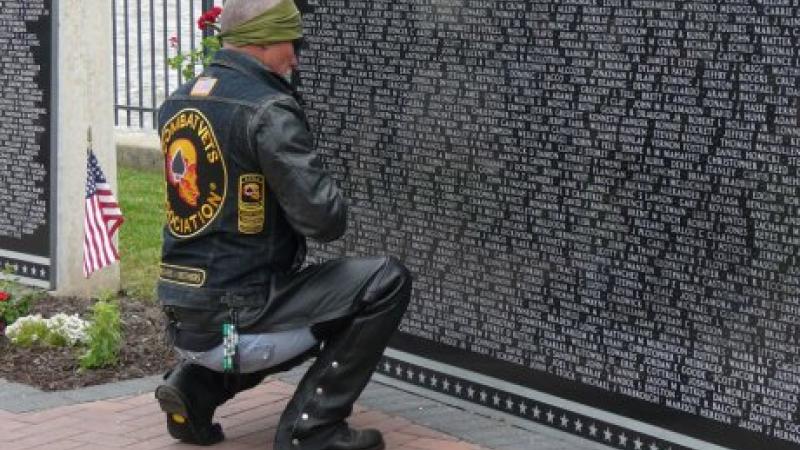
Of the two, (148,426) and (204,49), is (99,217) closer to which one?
(204,49)

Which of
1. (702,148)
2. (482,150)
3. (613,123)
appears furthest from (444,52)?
(702,148)

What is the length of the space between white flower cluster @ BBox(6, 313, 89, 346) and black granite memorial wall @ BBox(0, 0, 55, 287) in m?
0.92

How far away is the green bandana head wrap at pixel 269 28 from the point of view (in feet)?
20.9

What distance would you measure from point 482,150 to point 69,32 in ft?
10.8

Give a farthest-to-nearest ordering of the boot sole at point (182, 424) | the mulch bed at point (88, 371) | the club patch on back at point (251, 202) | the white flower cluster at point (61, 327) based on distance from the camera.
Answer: the white flower cluster at point (61, 327) < the mulch bed at point (88, 371) < the boot sole at point (182, 424) < the club patch on back at point (251, 202)

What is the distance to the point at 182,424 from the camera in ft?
22.0

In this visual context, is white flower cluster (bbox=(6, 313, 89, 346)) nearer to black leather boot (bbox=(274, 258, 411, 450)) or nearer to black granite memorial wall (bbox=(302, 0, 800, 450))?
black granite memorial wall (bbox=(302, 0, 800, 450))

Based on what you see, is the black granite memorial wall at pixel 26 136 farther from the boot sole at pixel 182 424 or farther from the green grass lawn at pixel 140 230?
the boot sole at pixel 182 424

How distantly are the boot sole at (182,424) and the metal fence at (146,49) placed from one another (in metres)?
6.06

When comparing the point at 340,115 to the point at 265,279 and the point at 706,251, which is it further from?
the point at 706,251

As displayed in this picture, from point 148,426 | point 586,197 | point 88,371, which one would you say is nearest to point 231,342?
point 148,426

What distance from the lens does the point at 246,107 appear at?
20.5 feet

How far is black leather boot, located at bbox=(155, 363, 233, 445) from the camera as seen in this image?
6.61 meters

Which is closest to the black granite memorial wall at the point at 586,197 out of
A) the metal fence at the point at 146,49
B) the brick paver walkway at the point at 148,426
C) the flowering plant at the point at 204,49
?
the brick paver walkway at the point at 148,426
